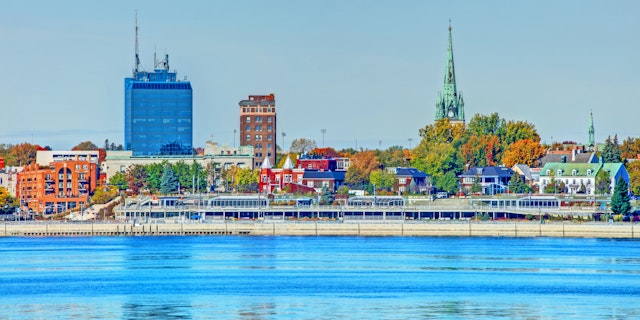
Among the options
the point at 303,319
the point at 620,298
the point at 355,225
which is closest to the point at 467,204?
the point at 355,225

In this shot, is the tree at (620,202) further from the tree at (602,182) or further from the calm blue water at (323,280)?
the tree at (602,182)

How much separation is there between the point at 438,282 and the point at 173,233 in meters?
70.1

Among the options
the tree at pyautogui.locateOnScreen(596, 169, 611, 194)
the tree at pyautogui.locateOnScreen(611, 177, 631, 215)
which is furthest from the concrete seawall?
the tree at pyautogui.locateOnScreen(596, 169, 611, 194)

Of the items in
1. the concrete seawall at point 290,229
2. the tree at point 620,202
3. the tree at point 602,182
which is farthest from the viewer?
the tree at point 602,182

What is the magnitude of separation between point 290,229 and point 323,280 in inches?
2494

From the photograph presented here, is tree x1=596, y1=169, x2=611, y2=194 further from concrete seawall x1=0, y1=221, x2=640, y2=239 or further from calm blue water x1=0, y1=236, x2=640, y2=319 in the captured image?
calm blue water x1=0, y1=236, x2=640, y2=319

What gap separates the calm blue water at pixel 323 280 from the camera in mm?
86625

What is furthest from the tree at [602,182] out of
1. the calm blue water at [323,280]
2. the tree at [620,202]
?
the calm blue water at [323,280]

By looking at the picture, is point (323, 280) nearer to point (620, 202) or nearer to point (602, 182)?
point (620, 202)

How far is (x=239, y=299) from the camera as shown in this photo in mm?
92062

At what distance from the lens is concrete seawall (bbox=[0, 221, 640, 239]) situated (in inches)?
6398

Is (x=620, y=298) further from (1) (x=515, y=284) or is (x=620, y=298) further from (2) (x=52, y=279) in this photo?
(2) (x=52, y=279)

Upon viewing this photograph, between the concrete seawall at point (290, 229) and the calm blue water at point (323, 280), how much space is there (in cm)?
945

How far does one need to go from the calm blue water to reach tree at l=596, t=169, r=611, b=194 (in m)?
41.1
